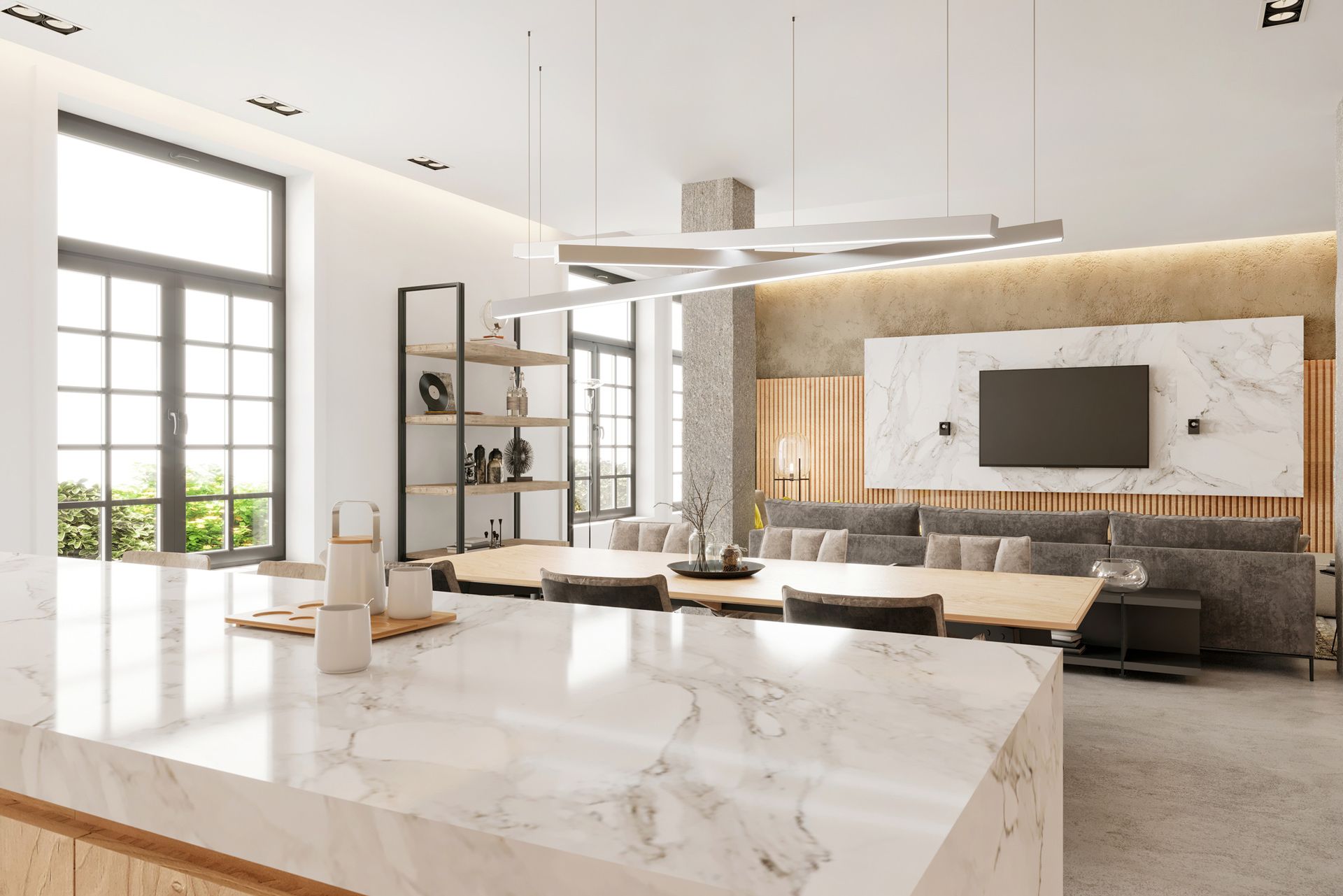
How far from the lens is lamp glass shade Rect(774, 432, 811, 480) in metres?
9.09

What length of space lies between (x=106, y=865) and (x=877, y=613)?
1901 mm

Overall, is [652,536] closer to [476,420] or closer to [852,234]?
[476,420]

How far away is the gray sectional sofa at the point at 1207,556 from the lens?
4.50 m

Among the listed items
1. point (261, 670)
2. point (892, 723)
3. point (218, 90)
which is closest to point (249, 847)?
point (261, 670)

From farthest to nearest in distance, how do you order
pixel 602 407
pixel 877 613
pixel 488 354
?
pixel 602 407
pixel 488 354
pixel 877 613

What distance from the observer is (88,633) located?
1.54 meters

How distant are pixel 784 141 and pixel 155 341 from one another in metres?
3.51

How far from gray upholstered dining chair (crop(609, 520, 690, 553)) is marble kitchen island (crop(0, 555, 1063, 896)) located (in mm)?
2997

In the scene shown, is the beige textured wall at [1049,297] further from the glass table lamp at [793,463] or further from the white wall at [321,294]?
the white wall at [321,294]

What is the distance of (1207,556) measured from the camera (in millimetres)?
4609

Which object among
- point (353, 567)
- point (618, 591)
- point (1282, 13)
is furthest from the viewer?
point (1282, 13)

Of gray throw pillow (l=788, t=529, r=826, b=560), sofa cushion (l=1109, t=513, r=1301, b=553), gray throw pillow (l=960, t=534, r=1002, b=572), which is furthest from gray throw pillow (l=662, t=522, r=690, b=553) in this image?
sofa cushion (l=1109, t=513, r=1301, b=553)

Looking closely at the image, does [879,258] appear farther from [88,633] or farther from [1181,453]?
[1181,453]

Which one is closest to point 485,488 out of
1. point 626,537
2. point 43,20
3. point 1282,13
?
point 626,537
